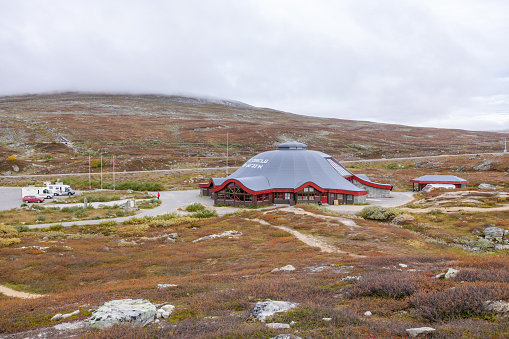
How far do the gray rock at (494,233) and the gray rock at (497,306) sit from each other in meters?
25.7

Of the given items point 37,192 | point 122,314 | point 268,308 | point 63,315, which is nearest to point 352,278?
point 268,308

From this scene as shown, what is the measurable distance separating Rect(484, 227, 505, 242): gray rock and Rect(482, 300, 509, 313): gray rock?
84.4 ft

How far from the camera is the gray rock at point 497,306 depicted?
8.04 metres

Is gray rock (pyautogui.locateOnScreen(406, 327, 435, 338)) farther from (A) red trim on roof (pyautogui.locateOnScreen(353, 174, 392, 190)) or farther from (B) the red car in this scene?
(B) the red car

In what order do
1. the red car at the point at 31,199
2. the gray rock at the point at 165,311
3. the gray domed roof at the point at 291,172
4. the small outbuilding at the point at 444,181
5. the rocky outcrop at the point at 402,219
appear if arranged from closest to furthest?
the gray rock at the point at 165,311, the rocky outcrop at the point at 402,219, the red car at the point at 31,199, the gray domed roof at the point at 291,172, the small outbuilding at the point at 444,181

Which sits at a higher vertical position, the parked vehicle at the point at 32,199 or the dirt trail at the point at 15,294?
the dirt trail at the point at 15,294

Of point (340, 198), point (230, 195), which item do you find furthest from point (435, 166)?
point (230, 195)

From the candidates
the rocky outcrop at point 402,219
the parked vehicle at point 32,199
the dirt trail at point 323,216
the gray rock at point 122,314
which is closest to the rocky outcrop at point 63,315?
the gray rock at point 122,314

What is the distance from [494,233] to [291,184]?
31873 millimetres

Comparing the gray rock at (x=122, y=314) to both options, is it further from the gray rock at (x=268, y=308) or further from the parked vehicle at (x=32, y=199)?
the parked vehicle at (x=32, y=199)

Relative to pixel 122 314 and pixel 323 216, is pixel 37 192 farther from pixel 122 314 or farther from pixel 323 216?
pixel 122 314

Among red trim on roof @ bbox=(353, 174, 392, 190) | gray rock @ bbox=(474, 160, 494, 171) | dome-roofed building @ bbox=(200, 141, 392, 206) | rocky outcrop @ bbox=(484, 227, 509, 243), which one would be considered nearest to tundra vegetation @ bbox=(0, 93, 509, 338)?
rocky outcrop @ bbox=(484, 227, 509, 243)

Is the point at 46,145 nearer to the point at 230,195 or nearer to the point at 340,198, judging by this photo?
the point at 230,195

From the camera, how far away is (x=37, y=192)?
59.6 m
